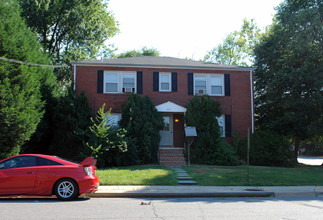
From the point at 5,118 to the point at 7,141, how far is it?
1273mm

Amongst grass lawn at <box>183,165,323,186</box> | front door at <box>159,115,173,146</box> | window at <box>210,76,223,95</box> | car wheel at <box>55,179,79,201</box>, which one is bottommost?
grass lawn at <box>183,165,323,186</box>

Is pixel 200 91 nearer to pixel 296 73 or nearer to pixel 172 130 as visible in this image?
pixel 172 130

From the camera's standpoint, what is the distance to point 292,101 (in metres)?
21.8

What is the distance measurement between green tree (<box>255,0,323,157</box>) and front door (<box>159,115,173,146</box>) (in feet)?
24.8

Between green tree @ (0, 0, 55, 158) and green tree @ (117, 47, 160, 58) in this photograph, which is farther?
green tree @ (117, 47, 160, 58)

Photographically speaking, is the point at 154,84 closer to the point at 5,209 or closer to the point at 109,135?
the point at 109,135

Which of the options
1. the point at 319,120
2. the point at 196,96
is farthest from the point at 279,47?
the point at 196,96

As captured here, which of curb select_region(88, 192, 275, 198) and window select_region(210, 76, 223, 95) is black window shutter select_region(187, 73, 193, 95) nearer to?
window select_region(210, 76, 223, 95)

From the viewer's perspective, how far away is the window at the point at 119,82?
65.7ft

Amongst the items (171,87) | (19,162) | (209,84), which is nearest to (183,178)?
(19,162)

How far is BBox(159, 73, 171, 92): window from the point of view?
66.7 ft

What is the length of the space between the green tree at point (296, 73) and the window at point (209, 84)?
4.34m

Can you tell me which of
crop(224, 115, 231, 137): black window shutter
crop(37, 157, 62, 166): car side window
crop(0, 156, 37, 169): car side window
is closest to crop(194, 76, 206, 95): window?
crop(224, 115, 231, 137): black window shutter

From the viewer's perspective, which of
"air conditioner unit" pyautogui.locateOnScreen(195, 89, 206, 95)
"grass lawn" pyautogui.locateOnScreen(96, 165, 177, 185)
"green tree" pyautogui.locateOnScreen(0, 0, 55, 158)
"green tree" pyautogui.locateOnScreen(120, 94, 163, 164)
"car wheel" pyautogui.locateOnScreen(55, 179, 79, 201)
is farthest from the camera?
"air conditioner unit" pyautogui.locateOnScreen(195, 89, 206, 95)
